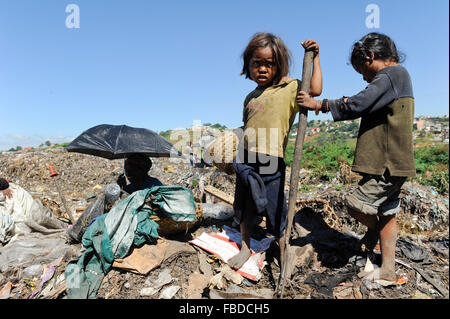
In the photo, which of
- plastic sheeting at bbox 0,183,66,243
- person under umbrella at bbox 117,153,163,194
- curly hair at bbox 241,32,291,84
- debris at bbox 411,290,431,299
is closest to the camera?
debris at bbox 411,290,431,299

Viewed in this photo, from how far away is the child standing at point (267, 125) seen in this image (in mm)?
2072

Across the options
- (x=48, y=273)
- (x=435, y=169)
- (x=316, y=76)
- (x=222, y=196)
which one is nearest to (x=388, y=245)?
(x=316, y=76)

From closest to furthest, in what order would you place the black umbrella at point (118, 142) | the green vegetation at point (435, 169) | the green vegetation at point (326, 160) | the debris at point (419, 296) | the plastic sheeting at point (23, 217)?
the debris at point (419, 296) → the black umbrella at point (118, 142) → the plastic sheeting at point (23, 217) → the green vegetation at point (435, 169) → the green vegetation at point (326, 160)

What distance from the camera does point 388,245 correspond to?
2092 millimetres

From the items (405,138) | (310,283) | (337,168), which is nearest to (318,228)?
(310,283)

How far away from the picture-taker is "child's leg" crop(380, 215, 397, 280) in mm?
2055

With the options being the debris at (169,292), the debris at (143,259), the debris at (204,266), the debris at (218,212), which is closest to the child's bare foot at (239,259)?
the debris at (204,266)

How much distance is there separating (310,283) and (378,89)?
62.7 inches

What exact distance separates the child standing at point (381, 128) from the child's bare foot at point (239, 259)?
1.01 meters

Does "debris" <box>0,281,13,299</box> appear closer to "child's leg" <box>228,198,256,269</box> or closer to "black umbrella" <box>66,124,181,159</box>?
"black umbrella" <box>66,124,181,159</box>

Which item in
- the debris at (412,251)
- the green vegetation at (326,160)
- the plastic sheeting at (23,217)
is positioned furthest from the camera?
the green vegetation at (326,160)

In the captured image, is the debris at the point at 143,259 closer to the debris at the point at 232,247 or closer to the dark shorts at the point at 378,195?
the debris at the point at 232,247

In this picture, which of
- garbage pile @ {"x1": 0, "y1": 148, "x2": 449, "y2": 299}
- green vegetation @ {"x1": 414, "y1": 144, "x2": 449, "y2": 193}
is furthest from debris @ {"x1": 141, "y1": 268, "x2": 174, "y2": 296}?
green vegetation @ {"x1": 414, "y1": 144, "x2": 449, "y2": 193}

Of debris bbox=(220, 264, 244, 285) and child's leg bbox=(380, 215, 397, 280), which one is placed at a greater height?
child's leg bbox=(380, 215, 397, 280)
